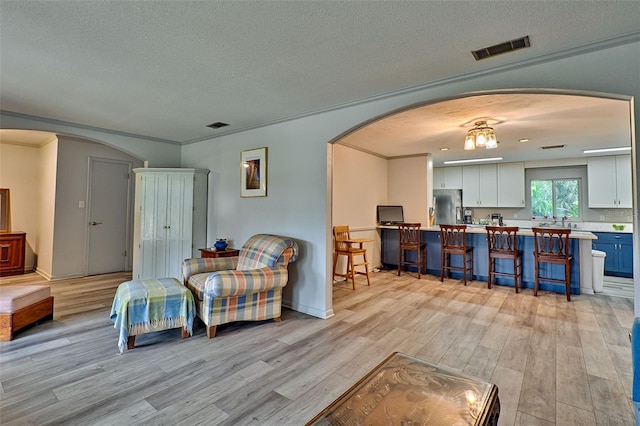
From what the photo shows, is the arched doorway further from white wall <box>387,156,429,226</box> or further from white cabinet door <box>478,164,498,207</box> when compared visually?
white cabinet door <box>478,164,498,207</box>

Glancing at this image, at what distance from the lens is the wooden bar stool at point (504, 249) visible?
15.0 feet

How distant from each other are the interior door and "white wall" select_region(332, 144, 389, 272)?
4214 millimetres

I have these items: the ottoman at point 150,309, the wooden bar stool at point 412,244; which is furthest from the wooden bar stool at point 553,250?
the ottoman at point 150,309

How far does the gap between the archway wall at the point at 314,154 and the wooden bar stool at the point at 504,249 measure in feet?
8.93

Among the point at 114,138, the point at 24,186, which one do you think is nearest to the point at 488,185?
the point at 114,138

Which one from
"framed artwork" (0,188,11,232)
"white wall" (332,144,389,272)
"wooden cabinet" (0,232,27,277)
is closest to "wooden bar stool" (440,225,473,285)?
"white wall" (332,144,389,272)

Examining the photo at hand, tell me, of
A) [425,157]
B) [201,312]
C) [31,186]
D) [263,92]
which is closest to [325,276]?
[201,312]

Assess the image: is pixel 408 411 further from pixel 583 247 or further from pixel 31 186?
pixel 31 186

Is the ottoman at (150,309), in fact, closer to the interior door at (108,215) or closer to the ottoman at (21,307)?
the ottoman at (21,307)

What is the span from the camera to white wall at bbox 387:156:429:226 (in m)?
6.31

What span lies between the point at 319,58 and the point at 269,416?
2.52m

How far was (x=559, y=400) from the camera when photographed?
198cm

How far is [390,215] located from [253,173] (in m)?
3.35

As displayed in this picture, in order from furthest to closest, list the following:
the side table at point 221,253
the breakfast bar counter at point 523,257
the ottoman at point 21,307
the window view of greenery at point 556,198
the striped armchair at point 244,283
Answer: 1. the window view of greenery at point 556,198
2. the breakfast bar counter at point 523,257
3. the side table at point 221,253
4. the striped armchair at point 244,283
5. the ottoman at point 21,307
